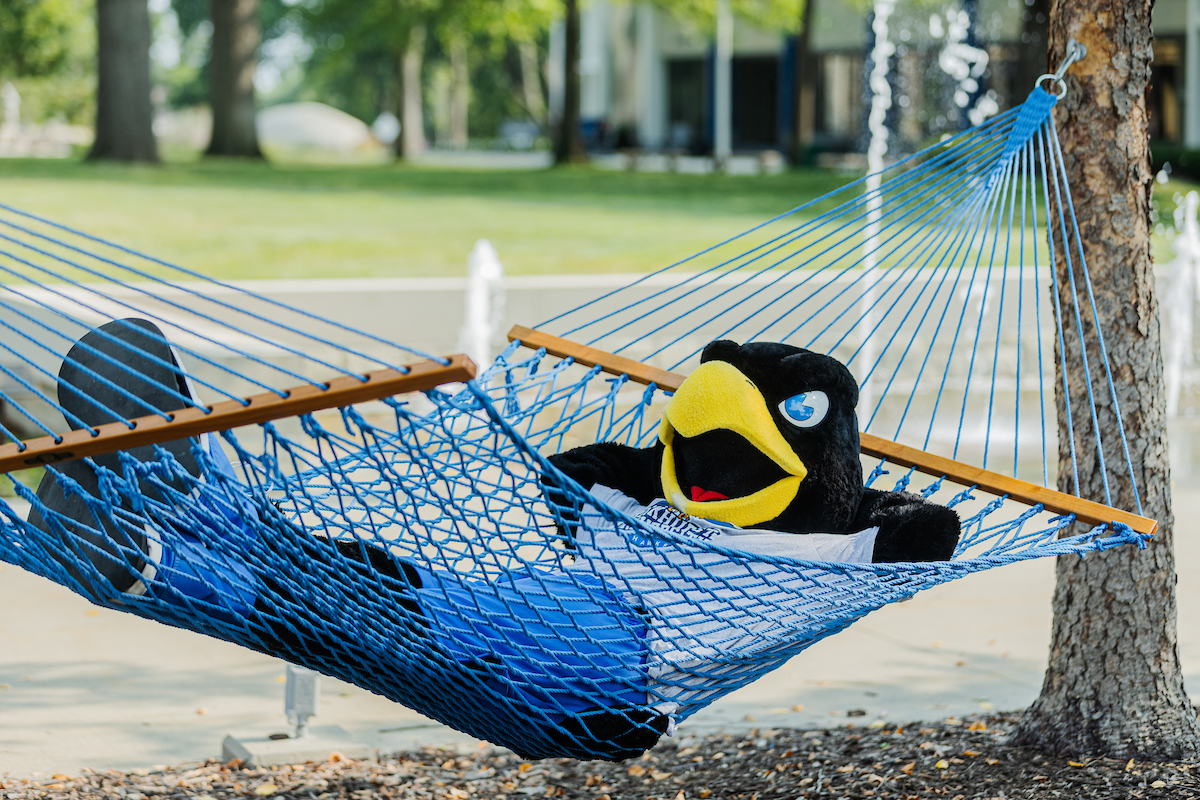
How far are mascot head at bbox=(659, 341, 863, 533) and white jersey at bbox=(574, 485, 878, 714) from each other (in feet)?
0.13

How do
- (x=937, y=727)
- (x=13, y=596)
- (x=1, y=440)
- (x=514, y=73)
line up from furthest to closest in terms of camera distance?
(x=514, y=73)
(x=1, y=440)
(x=13, y=596)
(x=937, y=727)

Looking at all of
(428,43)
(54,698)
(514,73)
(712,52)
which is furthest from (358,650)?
(514,73)

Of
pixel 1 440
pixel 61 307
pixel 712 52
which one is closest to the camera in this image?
pixel 1 440

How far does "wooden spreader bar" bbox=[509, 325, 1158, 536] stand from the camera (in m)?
2.25

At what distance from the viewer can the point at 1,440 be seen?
5.74m

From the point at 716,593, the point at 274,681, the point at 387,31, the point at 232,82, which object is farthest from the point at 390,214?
the point at 387,31

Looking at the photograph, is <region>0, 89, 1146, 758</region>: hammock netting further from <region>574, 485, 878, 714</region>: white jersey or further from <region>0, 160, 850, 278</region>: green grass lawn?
<region>0, 160, 850, 278</region>: green grass lawn

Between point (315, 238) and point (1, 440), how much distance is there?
480 cm

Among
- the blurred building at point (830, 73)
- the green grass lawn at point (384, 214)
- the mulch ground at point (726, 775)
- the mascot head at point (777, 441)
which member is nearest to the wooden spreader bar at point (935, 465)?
the mascot head at point (777, 441)

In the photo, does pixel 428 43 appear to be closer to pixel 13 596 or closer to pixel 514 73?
pixel 514 73

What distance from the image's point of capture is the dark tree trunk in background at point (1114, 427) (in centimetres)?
254

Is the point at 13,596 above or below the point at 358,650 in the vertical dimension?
below

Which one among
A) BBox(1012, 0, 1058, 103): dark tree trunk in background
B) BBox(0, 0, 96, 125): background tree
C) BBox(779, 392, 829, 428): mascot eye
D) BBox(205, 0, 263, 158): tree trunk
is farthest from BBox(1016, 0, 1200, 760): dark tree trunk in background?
BBox(0, 0, 96, 125): background tree

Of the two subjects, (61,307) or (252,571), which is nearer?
(252,571)
